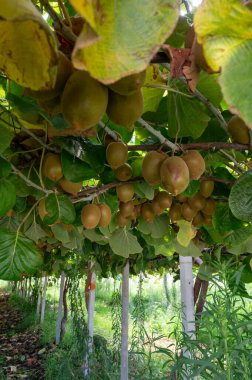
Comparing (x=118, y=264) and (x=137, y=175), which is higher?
(x=137, y=175)

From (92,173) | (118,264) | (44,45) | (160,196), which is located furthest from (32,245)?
(118,264)

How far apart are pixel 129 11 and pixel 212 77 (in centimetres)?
61

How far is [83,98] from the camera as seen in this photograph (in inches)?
19.9

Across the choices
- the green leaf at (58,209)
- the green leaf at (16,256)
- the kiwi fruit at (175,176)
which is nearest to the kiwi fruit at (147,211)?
the green leaf at (58,209)

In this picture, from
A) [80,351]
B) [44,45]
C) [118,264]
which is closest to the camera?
[44,45]

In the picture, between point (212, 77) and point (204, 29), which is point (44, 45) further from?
point (212, 77)

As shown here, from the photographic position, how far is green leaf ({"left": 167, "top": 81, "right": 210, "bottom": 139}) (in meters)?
0.98

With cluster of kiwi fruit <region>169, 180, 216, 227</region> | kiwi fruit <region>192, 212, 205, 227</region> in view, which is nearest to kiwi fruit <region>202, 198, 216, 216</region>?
cluster of kiwi fruit <region>169, 180, 216, 227</region>

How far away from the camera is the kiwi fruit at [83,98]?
505 mm

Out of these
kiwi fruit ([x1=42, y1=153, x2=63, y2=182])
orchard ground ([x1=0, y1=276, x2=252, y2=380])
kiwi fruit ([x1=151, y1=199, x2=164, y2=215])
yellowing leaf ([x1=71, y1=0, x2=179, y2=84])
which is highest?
kiwi fruit ([x1=42, y1=153, x2=63, y2=182])

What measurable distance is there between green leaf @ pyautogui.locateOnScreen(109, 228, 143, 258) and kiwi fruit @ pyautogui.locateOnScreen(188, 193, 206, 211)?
0.58 m

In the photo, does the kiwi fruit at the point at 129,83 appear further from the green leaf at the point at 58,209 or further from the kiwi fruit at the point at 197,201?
the kiwi fruit at the point at 197,201

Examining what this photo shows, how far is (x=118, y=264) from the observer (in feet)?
14.4

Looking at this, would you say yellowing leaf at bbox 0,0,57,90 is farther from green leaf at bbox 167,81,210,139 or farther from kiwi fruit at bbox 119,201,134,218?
kiwi fruit at bbox 119,201,134,218
